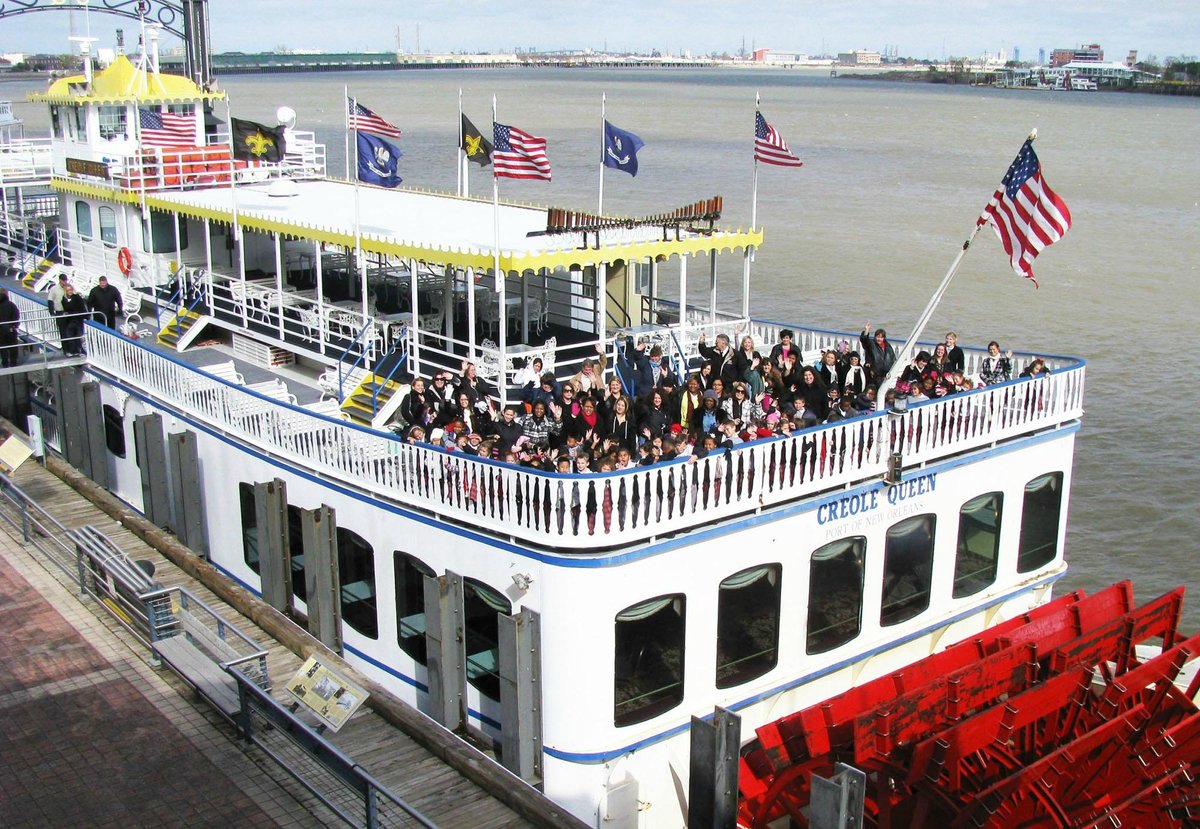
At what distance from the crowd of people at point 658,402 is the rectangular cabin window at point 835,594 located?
1251mm

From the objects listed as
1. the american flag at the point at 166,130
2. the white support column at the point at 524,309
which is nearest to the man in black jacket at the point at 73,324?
the american flag at the point at 166,130

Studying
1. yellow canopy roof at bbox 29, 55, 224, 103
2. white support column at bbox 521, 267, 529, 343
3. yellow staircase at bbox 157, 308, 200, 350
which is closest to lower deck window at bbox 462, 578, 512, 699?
white support column at bbox 521, 267, 529, 343

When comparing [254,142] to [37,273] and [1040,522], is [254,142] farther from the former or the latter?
[1040,522]

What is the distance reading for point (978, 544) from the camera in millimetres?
13453

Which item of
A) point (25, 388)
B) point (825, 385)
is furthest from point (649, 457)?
point (25, 388)

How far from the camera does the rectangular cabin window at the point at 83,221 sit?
21891mm

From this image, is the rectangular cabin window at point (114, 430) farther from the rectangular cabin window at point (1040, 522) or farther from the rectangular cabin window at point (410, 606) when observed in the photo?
the rectangular cabin window at point (1040, 522)

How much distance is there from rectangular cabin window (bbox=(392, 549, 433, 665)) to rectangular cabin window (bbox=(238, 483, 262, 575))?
3124 millimetres

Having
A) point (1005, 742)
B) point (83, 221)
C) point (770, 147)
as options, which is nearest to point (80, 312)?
point (83, 221)

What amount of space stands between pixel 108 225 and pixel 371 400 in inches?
381

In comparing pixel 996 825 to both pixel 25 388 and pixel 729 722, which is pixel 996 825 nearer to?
pixel 729 722

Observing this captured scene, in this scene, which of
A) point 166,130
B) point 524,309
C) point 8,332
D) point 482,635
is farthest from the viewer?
point 166,130

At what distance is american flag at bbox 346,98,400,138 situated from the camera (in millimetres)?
16688

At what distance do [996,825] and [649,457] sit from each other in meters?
4.48
